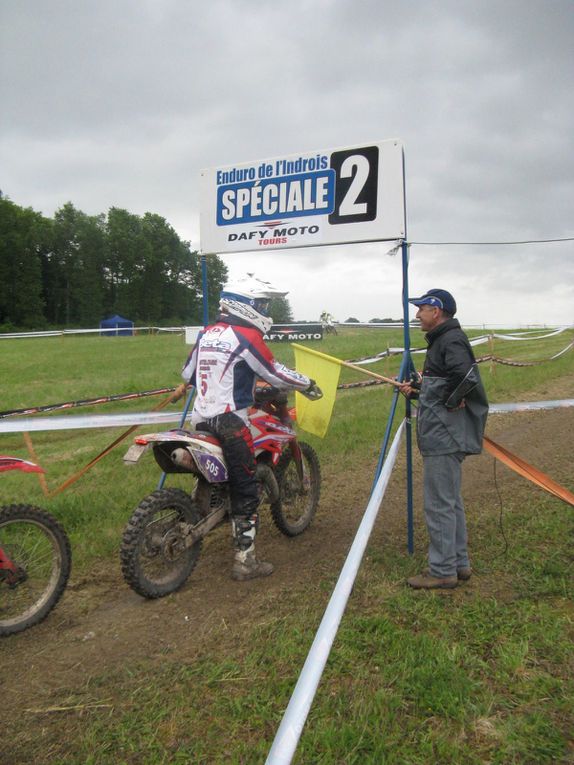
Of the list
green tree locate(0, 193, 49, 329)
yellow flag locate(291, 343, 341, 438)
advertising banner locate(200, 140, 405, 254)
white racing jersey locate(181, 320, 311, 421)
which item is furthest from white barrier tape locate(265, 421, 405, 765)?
green tree locate(0, 193, 49, 329)

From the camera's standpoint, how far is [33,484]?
24.0 ft

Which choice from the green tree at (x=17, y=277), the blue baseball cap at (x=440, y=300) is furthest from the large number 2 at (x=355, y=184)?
the green tree at (x=17, y=277)

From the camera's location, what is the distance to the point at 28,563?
4102mm

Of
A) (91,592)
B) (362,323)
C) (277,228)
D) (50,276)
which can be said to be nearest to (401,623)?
(91,592)

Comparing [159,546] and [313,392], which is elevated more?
[313,392]

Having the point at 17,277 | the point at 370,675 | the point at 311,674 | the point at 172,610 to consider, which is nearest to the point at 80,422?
the point at 172,610

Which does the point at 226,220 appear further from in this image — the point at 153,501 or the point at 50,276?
the point at 50,276

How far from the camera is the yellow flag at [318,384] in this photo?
5004 millimetres

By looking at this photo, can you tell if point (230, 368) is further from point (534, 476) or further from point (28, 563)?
point (534, 476)

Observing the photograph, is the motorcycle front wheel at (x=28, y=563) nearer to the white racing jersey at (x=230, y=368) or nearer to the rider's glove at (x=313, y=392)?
the white racing jersey at (x=230, y=368)

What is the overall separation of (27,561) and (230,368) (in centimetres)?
189

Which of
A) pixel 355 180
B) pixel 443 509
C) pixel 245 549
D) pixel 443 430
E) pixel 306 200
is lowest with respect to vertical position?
pixel 245 549

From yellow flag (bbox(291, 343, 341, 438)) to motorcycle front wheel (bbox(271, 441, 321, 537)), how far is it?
367 mm

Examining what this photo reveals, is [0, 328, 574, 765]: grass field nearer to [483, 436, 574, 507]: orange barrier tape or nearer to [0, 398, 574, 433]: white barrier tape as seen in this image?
[483, 436, 574, 507]: orange barrier tape
